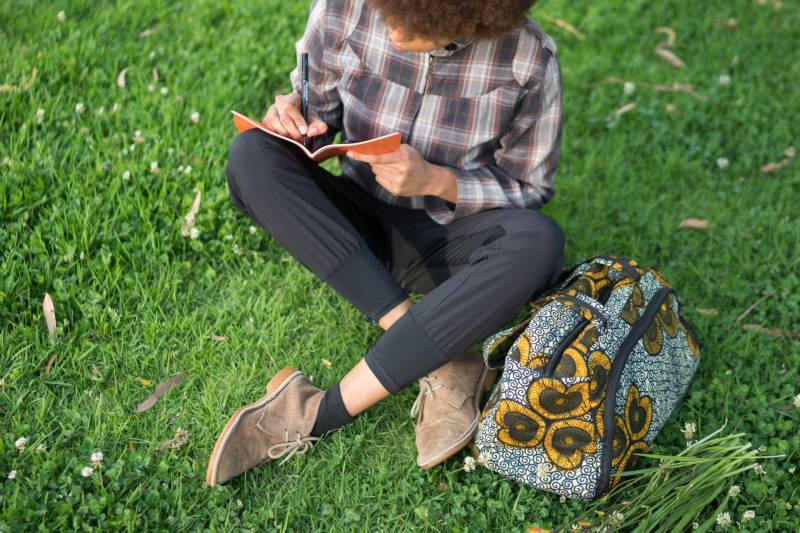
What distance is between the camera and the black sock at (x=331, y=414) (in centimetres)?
233

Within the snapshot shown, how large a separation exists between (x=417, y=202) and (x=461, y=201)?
6.5 inches

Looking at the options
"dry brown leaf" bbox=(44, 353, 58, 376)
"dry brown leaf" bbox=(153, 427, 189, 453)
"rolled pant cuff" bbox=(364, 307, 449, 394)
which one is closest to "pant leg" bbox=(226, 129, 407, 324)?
"rolled pant cuff" bbox=(364, 307, 449, 394)

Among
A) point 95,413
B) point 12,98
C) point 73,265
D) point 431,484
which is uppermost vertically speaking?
point 12,98

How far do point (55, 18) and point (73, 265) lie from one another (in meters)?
1.30

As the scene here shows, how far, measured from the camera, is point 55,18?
3.36 metres

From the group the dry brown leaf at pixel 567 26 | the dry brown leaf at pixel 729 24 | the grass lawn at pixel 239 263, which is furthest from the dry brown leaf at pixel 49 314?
the dry brown leaf at pixel 729 24

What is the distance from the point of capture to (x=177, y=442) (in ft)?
7.48

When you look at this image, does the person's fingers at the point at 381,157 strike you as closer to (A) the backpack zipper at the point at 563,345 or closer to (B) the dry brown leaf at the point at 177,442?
(A) the backpack zipper at the point at 563,345

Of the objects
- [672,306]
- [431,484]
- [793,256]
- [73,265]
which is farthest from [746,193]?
[73,265]

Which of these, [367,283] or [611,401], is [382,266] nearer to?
[367,283]

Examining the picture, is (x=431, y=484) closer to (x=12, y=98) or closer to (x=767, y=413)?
(x=767, y=413)

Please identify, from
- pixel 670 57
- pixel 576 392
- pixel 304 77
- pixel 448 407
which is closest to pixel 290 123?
pixel 304 77

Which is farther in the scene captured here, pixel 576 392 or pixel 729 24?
pixel 729 24

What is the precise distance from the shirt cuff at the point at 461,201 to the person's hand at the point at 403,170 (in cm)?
10
